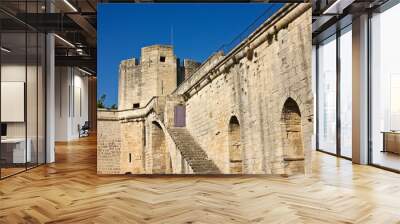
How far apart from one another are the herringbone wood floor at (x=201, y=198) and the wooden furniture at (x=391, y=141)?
0.51 meters

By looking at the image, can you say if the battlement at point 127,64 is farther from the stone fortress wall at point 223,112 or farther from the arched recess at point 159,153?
the arched recess at point 159,153

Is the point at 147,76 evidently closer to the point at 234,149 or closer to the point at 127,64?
the point at 127,64

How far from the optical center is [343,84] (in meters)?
8.46

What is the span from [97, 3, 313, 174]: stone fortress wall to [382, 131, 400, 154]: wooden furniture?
1.74 metres

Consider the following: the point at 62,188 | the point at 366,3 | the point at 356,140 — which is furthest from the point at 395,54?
the point at 62,188

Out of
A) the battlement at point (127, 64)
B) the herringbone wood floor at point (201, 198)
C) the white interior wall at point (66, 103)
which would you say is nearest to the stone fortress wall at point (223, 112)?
the battlement at point (127, 64)

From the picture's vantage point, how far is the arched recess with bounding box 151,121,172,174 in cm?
596

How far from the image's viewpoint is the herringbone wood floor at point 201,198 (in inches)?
140

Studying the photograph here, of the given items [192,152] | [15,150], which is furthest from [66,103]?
[192,152]

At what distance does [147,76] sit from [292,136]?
8.21 ft

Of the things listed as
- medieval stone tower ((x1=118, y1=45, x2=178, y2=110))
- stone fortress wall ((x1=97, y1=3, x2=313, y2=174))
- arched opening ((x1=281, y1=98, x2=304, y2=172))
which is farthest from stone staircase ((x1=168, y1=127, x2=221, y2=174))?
arched opening ((x1=281, y1=98, x2=304, y2=172))

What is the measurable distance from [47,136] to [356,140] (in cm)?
614

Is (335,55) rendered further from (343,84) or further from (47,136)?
(47,136)

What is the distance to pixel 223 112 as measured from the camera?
19.8 ft
